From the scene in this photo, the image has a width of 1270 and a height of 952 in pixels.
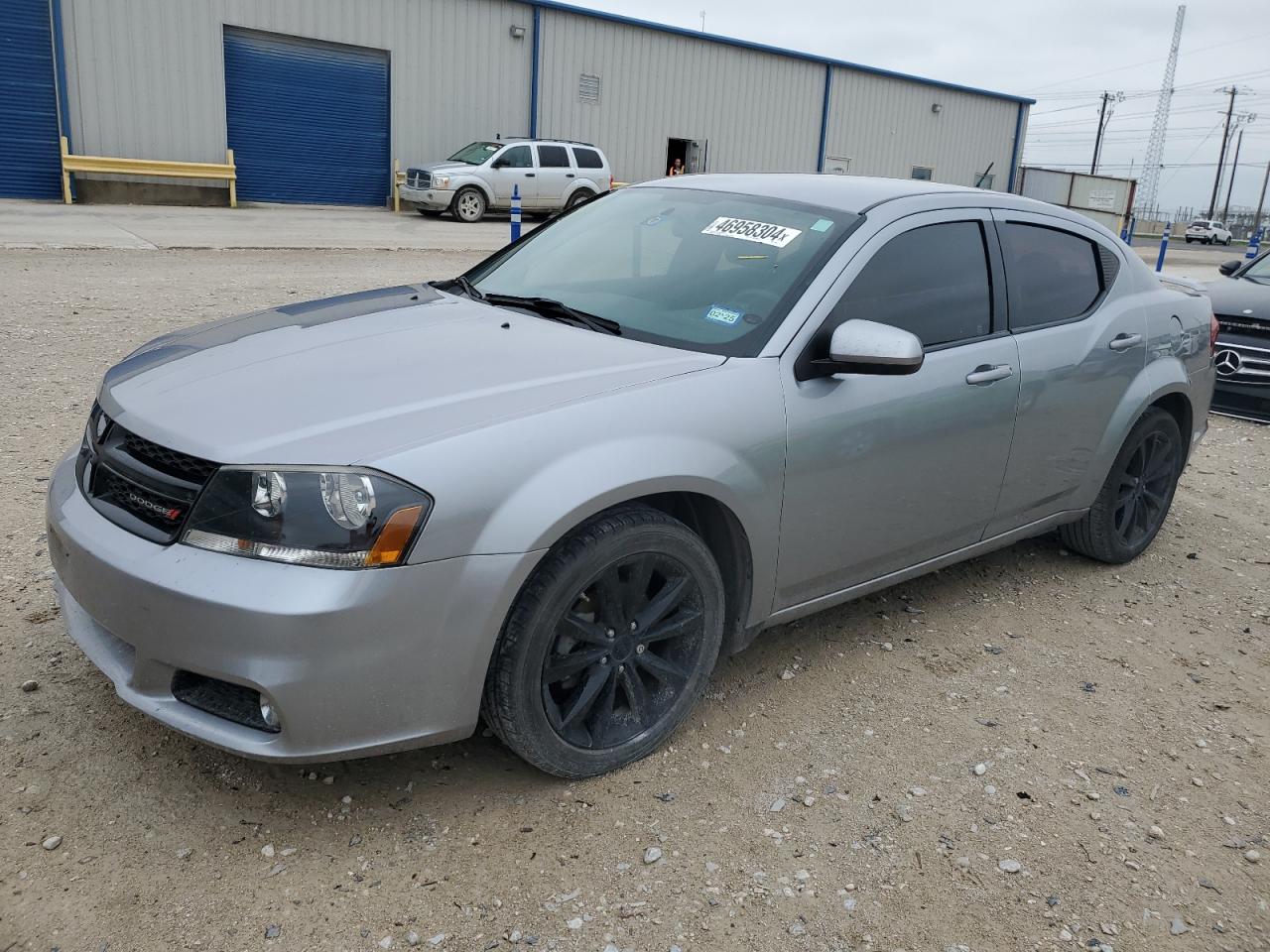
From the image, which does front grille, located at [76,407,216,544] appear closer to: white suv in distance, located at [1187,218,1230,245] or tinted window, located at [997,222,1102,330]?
tinted window, located at [997,222,1102,330]

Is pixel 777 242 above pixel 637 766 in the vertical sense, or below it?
above

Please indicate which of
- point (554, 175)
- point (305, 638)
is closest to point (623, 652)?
point (305, 638)

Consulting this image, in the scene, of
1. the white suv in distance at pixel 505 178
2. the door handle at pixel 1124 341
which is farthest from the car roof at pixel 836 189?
the white suv in distance at pixel 505 178

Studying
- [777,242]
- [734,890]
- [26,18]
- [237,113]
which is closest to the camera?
[734,890]

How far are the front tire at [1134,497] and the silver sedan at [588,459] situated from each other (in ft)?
0.66

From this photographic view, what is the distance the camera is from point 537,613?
8.51ft

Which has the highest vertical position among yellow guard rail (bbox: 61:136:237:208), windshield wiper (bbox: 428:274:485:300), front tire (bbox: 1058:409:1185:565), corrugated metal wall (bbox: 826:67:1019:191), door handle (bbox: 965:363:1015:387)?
corrugated metal wall (bbox: 826:67:1019:191)

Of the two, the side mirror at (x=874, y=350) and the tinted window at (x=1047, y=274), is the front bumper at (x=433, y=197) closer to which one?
the tinted window at (x=1047, y=274)

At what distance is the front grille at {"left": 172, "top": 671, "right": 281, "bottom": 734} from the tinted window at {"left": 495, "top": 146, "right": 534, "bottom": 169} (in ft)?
67.4

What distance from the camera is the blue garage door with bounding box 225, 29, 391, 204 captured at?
75.7 feet

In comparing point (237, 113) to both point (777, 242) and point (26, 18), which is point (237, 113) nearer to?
point (26, 18)

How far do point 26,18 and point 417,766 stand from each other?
2276 cm

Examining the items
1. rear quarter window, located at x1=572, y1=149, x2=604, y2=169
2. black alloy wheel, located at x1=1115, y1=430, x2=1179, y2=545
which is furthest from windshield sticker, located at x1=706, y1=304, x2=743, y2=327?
rear quarter window, located at x1=572, y1=149, x2=604, y2=169

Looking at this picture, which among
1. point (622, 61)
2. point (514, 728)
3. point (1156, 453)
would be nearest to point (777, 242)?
point (514, 728)
